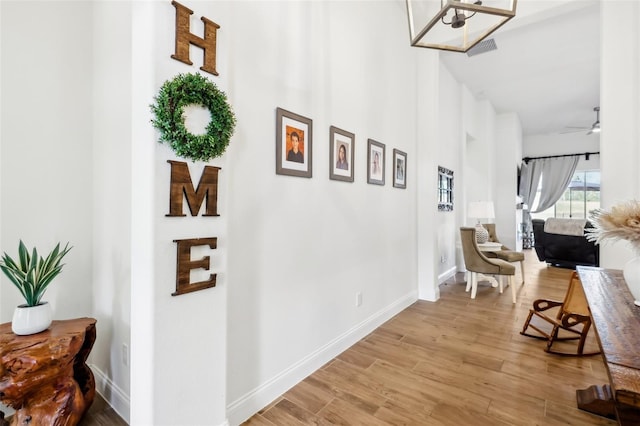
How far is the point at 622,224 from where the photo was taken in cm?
139

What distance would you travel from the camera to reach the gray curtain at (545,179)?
9.05 m

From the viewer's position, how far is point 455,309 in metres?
3.68

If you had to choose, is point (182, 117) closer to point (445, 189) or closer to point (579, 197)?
point (445, 189)

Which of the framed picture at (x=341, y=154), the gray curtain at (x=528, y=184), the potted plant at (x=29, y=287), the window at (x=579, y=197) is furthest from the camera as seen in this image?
the gray curtain at (x=528, y=184)

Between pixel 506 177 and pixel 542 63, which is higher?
pixel 542 63

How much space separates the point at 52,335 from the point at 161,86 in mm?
1398

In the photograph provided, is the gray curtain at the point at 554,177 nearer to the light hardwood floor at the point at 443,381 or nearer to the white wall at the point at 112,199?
the light hardwood floor at the point at 443,381

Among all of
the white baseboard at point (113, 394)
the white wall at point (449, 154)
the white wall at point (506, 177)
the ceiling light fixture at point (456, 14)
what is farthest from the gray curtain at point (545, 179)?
the white baseboard at point (113, 394)

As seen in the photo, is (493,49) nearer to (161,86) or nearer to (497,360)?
(497,360)

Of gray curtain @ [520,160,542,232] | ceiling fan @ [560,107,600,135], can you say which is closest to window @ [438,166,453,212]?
ceiling fan @ [560,107,600,135]

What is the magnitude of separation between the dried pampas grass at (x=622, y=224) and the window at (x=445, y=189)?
3.11 meters

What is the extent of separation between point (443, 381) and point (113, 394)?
7.23ft

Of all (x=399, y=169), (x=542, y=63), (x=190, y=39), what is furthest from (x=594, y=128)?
(x=190, y=39)

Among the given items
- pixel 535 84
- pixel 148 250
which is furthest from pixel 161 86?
pixel 535 84
